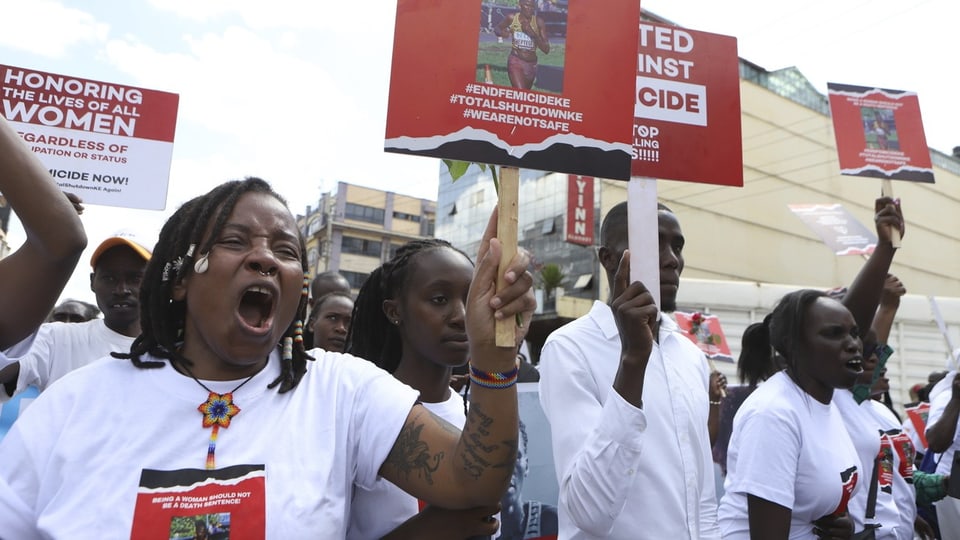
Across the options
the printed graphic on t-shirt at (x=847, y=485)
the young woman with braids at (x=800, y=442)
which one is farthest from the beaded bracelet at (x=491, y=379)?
the printed graphic on t-shirt at (x=847, y=485)

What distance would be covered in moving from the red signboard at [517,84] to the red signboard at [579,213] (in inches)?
871

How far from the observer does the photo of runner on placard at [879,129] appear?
4.43 m

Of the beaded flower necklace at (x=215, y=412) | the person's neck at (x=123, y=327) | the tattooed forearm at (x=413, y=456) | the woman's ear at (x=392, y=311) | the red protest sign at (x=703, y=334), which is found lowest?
the tattooed forearm at (x=413, y=456)

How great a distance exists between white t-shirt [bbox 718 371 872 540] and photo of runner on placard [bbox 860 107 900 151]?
221cm

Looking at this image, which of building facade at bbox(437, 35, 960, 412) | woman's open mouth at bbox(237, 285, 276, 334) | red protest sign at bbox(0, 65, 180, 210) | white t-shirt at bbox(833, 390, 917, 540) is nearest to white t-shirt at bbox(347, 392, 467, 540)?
woman's open mouth at bbox(237, 285, 276, 334)

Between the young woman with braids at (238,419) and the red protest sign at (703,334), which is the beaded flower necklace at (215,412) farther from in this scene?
the red protest sign at (703,334)

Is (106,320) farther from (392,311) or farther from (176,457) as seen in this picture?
(176,457)

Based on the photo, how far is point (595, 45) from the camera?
6.69 feet

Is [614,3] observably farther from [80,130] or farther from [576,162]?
[80,130]

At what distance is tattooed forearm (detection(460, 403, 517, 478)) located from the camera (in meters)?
1.58

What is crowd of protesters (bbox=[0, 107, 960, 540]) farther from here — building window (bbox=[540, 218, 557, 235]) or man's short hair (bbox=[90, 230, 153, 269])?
building window (bbox=[540, 218, 557, 235])

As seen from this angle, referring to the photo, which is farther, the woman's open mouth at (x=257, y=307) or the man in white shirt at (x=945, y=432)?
the man in white shirt at (x=945, y=432)

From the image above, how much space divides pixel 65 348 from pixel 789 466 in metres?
3.08

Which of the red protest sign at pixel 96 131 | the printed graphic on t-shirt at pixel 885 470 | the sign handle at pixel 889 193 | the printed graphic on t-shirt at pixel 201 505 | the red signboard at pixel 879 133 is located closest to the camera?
the printed graphic on t-shirt at pixel 201 505
